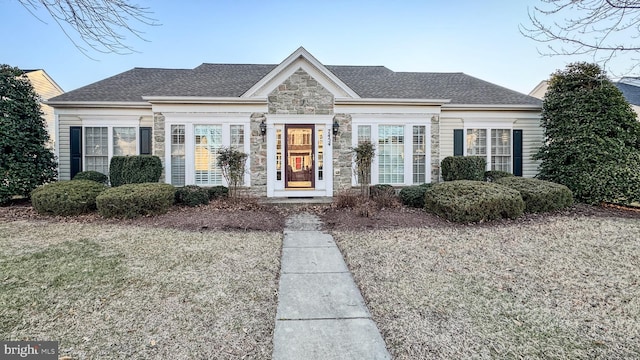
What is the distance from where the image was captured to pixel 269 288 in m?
3.51

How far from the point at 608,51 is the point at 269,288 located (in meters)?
5.58

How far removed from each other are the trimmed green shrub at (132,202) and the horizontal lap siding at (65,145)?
173 inches

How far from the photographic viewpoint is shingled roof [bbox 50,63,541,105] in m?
9.78

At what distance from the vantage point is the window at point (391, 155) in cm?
984

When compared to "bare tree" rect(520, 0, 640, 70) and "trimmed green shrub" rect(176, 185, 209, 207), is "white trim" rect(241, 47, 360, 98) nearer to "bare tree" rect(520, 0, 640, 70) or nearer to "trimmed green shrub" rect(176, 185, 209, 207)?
"trimmed green shrub" rect(176, 185, 209, 207)

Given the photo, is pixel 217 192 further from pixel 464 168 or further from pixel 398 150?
pixel 464 168

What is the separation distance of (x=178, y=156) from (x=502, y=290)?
9.34 metres

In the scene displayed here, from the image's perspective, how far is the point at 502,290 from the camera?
348 cm

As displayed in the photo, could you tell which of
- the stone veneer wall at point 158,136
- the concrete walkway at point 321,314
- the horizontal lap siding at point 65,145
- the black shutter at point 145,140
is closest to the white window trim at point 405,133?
the concrete walkway at point 321,314

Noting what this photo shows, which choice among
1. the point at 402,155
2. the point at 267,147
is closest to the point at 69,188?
the point at 267,147

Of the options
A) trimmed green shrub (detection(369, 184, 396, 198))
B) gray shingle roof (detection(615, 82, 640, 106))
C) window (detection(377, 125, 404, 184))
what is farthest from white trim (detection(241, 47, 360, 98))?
gray shingle roof (detection(615, 82, 640, 106))

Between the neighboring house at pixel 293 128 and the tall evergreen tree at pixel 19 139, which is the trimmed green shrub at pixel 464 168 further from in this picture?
the tall evergreen tree at pixel 19 139

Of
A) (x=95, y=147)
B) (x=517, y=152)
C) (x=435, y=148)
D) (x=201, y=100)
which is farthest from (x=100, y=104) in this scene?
(x=517, y=152)

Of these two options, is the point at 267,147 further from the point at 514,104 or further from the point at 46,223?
the point at 514,104
